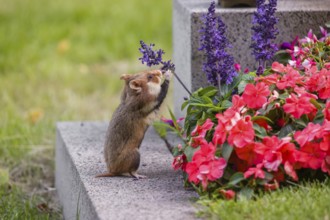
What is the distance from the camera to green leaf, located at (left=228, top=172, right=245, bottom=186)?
322 cm

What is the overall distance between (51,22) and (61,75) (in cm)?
148

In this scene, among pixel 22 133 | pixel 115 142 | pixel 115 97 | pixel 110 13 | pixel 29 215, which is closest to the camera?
pixel 115 142

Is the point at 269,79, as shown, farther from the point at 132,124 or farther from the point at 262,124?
the point at 132,124

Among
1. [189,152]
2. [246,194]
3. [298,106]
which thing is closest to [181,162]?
[189,152]

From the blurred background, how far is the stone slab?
1.00ft

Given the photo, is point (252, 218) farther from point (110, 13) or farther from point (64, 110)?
point (110, 13)

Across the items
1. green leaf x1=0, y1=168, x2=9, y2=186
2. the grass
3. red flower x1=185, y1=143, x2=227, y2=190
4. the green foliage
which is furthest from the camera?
green leaf x1=0, y1=168, x2=9, y2=186

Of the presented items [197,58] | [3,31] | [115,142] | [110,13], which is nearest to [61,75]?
[3,31]

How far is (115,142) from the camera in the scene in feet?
12.6

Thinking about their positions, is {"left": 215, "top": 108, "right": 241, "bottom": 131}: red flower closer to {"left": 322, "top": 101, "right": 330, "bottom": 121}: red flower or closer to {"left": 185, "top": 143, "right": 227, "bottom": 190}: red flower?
{"left": 185, "top": 143, "right": 227, "bottom": 190}: red flower

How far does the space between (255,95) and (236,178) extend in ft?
1.38

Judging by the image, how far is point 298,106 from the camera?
338cm

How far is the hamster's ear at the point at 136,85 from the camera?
383cm

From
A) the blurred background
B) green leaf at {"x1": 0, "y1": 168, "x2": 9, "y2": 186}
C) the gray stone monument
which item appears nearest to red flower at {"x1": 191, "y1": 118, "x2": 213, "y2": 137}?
the gray stone monument
